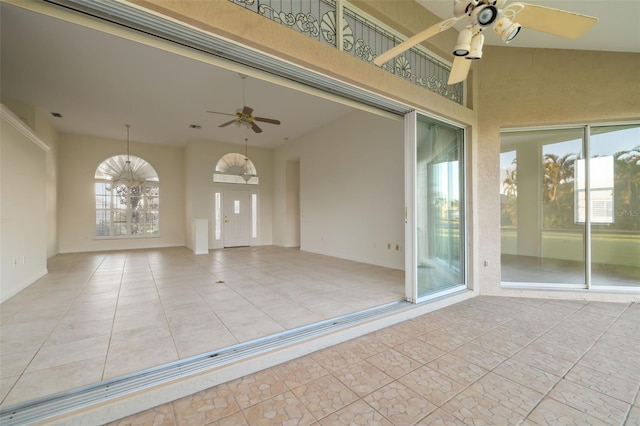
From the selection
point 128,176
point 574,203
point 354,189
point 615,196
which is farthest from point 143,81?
point 615,196

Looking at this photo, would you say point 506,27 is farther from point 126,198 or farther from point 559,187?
point 126,198

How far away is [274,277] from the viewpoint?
4.63m

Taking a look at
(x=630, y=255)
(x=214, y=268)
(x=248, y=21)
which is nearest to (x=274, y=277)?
(x=214, y=268)

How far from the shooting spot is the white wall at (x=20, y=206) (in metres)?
3.41

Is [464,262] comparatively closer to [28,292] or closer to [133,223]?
[28,292]

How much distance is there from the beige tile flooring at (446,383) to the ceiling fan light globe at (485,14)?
8.07 ft

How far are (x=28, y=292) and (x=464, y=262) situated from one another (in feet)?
20.3

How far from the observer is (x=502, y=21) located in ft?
5.84

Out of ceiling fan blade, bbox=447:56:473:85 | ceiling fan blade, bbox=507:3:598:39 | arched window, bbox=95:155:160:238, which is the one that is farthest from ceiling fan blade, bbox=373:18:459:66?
arched window, bbox=95:155:160:238

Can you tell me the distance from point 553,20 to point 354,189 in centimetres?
459

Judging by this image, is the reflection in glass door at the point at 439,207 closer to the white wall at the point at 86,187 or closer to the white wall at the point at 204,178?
the white wall at the point at 204,178

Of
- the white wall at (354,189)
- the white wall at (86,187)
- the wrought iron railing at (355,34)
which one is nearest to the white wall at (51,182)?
the white wall at (86,187)

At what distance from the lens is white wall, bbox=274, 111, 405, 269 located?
5.32 m

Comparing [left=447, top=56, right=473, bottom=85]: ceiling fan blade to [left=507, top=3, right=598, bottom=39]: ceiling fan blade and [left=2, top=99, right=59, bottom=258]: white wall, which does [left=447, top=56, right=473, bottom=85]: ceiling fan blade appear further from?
[left=2, top=99, right=59, bottom=258]: white wall
